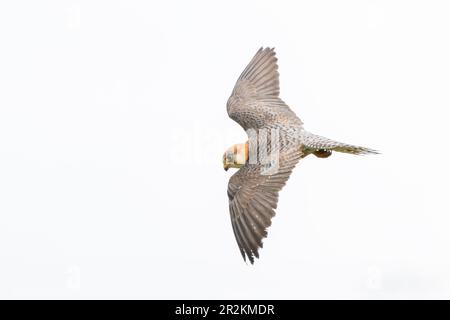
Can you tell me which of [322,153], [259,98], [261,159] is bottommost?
[261,159]

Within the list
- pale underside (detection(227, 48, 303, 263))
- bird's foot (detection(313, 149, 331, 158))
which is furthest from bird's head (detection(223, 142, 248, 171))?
bird's foot (detection(313, 149, 331, 158))

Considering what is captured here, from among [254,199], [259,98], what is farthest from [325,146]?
[259,98]

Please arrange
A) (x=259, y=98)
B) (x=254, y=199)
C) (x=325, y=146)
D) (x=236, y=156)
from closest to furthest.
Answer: (x=254, y=199), (x=325, y=146), (x=236, y=156), (x=259, y=98)

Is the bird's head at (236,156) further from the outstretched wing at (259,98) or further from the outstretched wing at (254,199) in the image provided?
the outstretched wing at (254,199)

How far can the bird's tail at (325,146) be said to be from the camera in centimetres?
1302

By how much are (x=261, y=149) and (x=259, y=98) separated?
76.8 inches

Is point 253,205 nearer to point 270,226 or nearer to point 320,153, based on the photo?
point 270,226

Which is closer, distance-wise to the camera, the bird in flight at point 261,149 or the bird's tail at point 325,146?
the bird in flight at point 261,149

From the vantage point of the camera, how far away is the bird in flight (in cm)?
1200

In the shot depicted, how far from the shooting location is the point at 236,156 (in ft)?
→ 46.1

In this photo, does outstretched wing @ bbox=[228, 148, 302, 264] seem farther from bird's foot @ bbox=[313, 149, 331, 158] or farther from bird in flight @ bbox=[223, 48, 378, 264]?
bird's foot @ bbox=[313, 149, 331, 158]

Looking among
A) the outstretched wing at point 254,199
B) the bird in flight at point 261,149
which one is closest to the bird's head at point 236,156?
the bird in flight at point 261,149

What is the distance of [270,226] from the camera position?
11695 millimetres

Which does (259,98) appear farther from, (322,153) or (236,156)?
(322,153)
